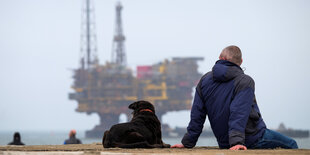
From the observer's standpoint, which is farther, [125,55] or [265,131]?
[125,55]

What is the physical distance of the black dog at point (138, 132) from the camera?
438 cm

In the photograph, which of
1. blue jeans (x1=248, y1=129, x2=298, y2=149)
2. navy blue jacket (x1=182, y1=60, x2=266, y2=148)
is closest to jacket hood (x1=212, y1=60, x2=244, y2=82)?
navy blue jacket (x1=182, y1=60, x2=266, y2=148)

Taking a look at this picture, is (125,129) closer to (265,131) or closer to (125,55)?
(265,131)

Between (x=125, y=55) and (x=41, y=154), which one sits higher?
(x=125, y=55)

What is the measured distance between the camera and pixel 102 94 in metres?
77.9

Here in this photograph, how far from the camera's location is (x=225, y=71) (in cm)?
411

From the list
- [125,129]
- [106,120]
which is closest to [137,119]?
[125,129]

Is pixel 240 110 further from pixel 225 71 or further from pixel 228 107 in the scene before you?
pixel 225 71

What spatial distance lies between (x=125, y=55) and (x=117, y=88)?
5056 mm

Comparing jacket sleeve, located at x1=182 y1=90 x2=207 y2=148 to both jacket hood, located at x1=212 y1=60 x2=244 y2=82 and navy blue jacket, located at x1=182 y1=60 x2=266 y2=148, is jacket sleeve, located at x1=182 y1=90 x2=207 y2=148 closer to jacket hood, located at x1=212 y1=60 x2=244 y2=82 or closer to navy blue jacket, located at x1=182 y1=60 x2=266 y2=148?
navy blue jacket, located at x1=182 y1=60 x2=266 y2=148

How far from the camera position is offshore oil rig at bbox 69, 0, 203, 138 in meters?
76.4

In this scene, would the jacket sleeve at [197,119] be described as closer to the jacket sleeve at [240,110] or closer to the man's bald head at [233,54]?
the jacket sleeve at [240,110]

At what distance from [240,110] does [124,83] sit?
73201 mm

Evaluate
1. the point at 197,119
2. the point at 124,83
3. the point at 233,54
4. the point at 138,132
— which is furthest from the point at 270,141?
the point at 124,83
